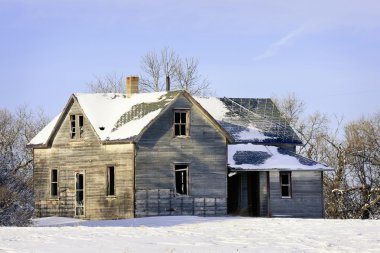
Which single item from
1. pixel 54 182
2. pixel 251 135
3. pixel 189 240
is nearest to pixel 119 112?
pixel 54 182

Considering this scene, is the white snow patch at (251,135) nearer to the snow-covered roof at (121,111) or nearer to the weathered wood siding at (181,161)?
the weathered wood siding at (181,161)

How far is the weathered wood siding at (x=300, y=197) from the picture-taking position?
3866 centimetres

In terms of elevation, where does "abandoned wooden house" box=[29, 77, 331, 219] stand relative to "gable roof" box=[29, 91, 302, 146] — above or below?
below

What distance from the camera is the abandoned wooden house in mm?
36156

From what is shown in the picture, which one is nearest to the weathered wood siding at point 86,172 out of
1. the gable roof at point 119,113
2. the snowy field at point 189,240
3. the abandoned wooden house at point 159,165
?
the abandoned wooden house at point 159,165

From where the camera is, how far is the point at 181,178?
1449 inches

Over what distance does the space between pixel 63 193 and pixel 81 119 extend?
3.81 metres

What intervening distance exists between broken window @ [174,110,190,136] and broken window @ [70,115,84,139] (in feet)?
16.2

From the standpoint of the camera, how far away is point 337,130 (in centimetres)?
6391

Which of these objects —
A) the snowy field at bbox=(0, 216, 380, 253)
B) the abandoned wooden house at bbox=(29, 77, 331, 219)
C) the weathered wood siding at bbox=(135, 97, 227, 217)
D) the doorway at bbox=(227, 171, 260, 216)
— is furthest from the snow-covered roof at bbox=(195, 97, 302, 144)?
the snowy field at bbox=(0, 216, 380, 253)

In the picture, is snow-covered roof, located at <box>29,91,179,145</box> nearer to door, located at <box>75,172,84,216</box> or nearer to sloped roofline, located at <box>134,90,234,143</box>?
sloped roofline, located at <box>134,90,234,143</box>

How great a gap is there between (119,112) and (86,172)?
3498mm

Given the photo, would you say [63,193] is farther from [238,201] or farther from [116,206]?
[238,201]

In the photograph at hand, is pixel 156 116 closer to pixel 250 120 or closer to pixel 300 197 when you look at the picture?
pixel 300 197
